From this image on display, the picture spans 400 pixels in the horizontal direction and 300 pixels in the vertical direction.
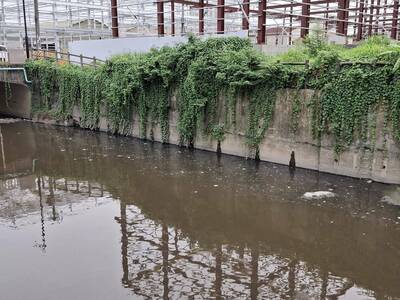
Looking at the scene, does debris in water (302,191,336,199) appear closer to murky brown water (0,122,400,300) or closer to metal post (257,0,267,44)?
murky brown water (0,122,400,300)

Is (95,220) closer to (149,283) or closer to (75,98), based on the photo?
(149,283)

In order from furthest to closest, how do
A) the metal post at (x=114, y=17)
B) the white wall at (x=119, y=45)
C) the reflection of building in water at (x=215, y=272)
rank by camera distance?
1. the metal post at (x=114, y=17)
2. the white wall at (x=119, y=45)
3. the reflection of building in water at (x=215, y=272)

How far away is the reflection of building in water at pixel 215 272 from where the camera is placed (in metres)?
5.79

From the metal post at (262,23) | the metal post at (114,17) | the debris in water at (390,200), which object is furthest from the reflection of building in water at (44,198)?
the metal post at (114,17)

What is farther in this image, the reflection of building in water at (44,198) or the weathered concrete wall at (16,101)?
the weathered concrete wall at (16,101)

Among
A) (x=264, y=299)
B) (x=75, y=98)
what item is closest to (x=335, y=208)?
(x=264, y=299)

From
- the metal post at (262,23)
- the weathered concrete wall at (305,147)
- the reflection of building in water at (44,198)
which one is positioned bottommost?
the reflection of building in water at (44,198)

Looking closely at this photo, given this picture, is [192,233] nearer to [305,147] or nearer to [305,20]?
[305,147]

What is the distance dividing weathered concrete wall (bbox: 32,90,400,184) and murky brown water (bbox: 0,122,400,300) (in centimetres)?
35

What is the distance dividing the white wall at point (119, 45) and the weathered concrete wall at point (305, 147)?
5971mm

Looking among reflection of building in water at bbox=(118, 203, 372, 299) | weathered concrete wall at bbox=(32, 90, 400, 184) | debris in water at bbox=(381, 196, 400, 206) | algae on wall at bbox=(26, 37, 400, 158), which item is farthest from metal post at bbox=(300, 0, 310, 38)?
reflection of building in water at bbox=(118, 203, 372, 299)

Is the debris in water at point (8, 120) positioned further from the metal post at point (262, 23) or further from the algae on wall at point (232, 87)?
the metal post at point (262, 23)

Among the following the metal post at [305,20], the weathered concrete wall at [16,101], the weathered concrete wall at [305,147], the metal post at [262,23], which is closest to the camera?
the weathered concrete wall at [305,147]

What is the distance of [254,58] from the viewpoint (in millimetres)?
12484
